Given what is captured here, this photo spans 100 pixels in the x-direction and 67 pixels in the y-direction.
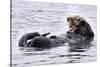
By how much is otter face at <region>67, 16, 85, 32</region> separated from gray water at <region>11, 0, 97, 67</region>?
0.05m

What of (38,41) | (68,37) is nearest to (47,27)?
(38,41)

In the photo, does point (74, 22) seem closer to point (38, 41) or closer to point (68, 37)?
point (68, 37)

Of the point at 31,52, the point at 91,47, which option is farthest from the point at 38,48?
the point at 91,47

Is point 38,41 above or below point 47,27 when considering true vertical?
below

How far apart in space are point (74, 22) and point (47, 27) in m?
0.37

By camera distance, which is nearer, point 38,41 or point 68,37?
point 38,41

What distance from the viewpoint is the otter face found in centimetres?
269

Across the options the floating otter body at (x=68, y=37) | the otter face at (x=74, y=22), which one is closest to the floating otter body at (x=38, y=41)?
the floating otter body at (x=68, y=37)

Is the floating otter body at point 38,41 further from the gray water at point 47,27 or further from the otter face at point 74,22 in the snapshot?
the otter face at point 74,22

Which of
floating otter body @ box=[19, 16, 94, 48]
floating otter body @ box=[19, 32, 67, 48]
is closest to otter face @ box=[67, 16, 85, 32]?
floating otter body @ box=[19, 16, 94, 48]

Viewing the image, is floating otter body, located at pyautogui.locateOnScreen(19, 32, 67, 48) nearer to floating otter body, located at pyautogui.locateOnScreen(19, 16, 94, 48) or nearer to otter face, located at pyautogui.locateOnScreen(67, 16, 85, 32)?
floating otter body, located at pyautogui.locateOnScreen(19, 16, 94, 48)

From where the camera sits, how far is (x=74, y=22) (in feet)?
8.93

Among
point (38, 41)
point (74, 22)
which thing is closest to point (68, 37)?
point (74, 22)
